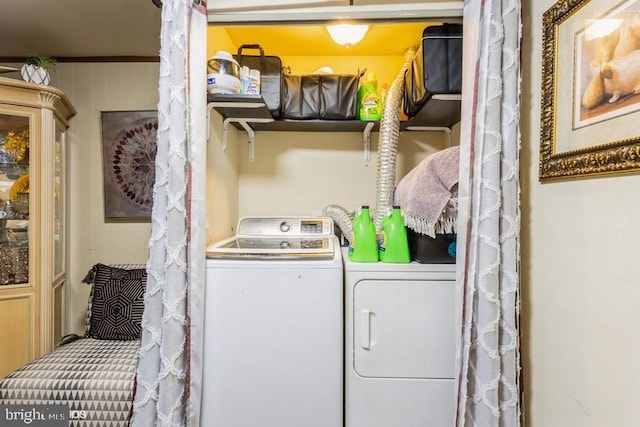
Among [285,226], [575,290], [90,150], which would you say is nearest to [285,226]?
[285,226]

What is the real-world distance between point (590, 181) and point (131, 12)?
2.40 metres

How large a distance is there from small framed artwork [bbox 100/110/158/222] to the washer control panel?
882 mm

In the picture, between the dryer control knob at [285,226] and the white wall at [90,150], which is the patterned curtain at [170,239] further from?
the white wall at [90,150]

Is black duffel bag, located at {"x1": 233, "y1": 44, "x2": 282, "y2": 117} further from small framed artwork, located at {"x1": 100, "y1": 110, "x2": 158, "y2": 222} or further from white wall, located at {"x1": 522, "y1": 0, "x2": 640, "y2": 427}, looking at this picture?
white wall, located at {"x1": 522, "y1": 0, "x2": 640, "y2": 427}

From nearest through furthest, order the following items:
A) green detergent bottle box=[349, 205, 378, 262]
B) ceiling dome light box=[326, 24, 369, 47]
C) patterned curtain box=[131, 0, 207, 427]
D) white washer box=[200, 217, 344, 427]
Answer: patterned curtain box=[131, 0, 207, 427]
white washer box=[200, 217, 344, 427]
green detergent bottle box=[349, 205, 378, 262]
ceiling dome light box=[326, 24, 369, 47]

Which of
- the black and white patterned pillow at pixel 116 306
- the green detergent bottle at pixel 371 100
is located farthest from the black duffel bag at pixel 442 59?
the black and white patterned pillow at pixel 116 306

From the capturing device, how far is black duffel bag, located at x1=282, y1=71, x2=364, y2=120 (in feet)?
6.77

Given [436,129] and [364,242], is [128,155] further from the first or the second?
[436,129]

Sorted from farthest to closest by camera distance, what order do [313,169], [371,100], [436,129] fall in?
1. [313,169]
2. [436,129]
3. [371,100]

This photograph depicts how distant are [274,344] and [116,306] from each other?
134 centimetres

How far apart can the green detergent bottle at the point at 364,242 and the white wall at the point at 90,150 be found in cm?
181

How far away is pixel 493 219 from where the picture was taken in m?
1.09

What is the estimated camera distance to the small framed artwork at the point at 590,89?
2.57 ft

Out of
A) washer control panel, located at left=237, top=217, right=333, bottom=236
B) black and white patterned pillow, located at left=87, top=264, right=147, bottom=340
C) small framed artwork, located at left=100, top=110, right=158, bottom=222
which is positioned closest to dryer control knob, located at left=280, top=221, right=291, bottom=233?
washer control panel, located at left=237, top=217, right=333, bottom=236
